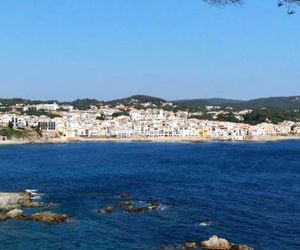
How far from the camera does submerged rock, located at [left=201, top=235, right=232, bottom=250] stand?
2608 centimetres

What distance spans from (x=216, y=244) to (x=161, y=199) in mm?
15140

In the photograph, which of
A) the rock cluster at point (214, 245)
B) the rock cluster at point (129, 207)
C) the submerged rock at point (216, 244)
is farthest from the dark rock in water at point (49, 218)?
the submerged rock at point (216, 244)

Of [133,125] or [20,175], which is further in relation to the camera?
[133,125]

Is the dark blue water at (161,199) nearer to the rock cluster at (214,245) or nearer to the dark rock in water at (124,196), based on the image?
the dark rock in water at (124,196)

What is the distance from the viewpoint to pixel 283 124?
15450cm

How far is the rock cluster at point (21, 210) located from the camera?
32.7 meters

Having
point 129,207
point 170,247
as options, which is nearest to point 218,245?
point 170,247

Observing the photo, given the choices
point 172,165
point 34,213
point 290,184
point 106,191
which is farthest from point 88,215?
point 172,165

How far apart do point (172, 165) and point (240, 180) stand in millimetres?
18066

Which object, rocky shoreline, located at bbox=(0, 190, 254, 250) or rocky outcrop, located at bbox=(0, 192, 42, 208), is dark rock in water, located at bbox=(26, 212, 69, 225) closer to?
rocky shoreline, located at bbox=(0, 190, 254, 250)

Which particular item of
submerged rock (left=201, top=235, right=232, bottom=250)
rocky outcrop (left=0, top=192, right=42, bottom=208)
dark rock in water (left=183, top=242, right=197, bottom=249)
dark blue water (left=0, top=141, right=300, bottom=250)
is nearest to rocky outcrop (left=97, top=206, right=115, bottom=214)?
dark blue water (left=0, top=141, right=300, bottom=250)

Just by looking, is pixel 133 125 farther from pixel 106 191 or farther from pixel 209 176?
pixel 106 191

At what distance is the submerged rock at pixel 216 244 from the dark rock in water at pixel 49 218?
9.82 meters

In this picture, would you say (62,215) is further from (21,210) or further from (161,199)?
(161,199)
